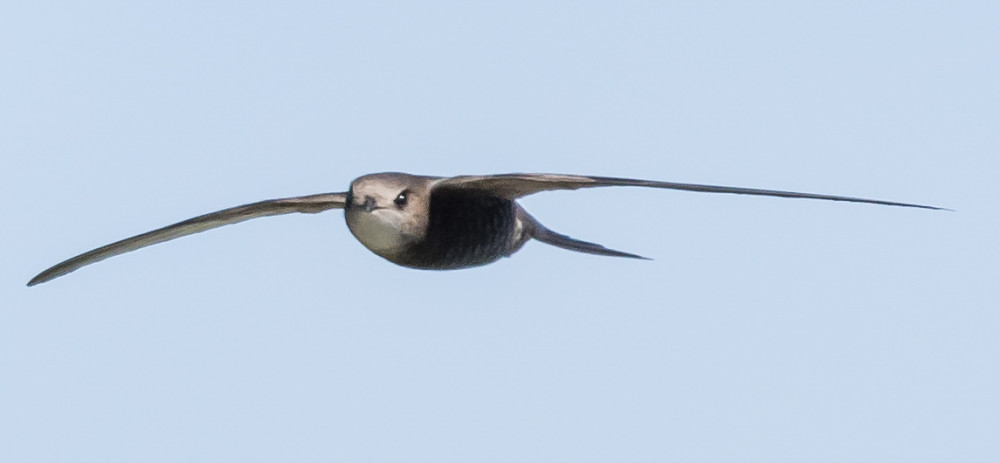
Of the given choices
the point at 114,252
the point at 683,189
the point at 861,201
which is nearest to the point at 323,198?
the point at 114,252

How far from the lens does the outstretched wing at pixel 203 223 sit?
225 inches

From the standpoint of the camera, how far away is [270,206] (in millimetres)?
5816

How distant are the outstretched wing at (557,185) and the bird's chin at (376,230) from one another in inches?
8.9

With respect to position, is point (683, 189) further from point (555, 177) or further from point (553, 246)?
point (553, 246)

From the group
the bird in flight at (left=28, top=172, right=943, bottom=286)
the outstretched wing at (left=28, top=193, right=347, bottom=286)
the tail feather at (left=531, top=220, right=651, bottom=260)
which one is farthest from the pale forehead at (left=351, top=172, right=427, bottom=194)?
the tail feather at (left=531, top=220, right=651, bottom=260)

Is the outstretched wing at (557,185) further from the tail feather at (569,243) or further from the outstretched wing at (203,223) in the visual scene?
the tail feather at (569,243)

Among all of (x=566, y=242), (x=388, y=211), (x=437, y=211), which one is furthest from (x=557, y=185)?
(x=566, y=242)

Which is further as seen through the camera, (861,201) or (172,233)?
(172,233)

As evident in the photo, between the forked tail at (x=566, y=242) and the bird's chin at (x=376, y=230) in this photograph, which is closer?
the bird's chin at (x=376, y=230)

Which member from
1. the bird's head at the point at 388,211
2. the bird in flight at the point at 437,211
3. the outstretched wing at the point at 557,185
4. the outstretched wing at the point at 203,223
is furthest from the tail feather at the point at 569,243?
the bird's head at the point at 388,211

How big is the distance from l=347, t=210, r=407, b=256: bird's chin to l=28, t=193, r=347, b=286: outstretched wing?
48cm

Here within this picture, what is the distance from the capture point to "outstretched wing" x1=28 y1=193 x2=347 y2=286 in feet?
18.7

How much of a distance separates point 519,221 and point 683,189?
148cm

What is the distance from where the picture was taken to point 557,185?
4.99 metres
